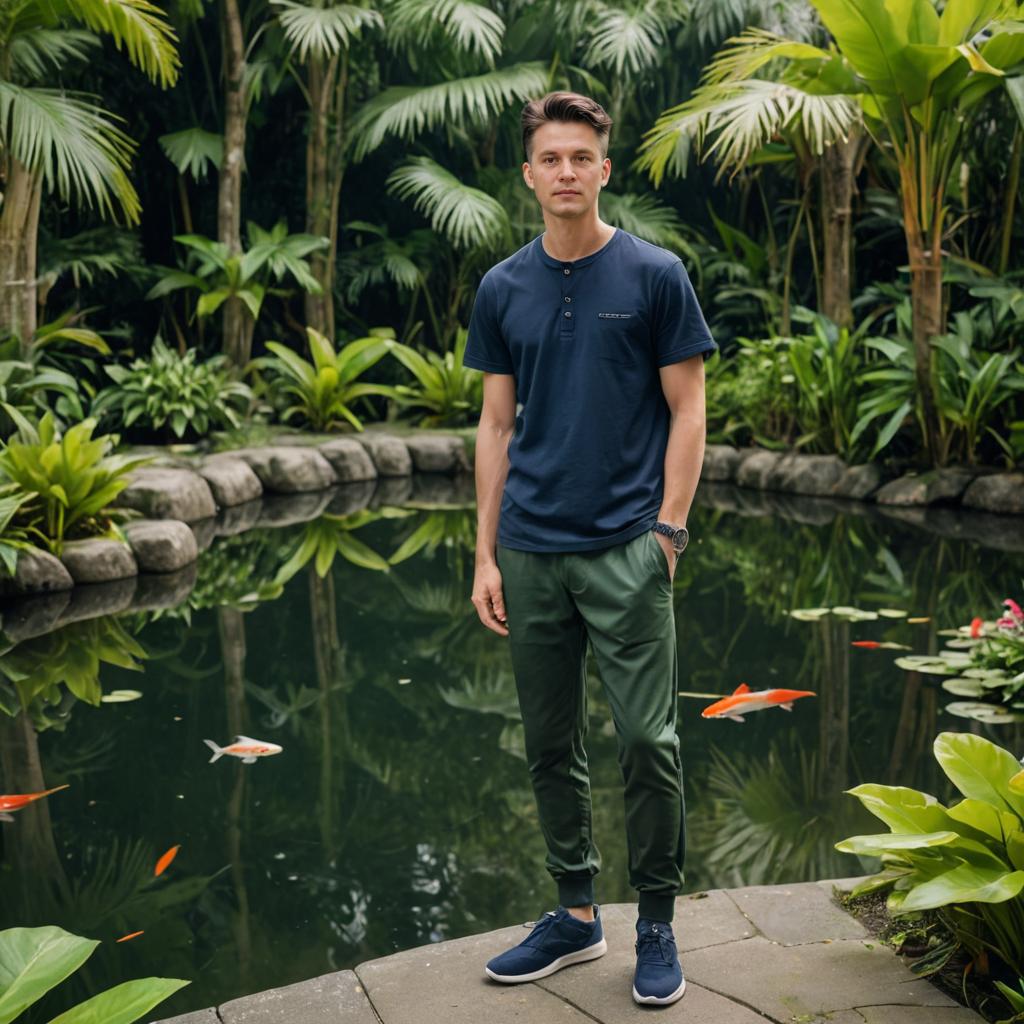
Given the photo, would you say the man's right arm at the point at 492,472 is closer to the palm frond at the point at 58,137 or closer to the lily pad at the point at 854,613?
the lily pad at the point at 854,613

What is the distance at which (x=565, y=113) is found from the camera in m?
2.15

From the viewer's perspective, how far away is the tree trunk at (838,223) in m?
9.30

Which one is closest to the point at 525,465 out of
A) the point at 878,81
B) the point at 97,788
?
the point at 97,788

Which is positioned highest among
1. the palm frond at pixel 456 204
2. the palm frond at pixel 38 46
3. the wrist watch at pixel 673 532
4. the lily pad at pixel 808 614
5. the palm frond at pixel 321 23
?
the palm frond at pixel 321 23

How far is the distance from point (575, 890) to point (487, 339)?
1.00 m

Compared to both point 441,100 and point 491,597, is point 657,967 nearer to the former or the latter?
point 491,597

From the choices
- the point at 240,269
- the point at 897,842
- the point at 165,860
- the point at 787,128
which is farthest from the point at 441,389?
the point at 897,842

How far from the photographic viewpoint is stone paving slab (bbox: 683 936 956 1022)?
210cm

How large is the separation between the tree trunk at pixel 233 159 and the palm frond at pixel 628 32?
2.92 metres

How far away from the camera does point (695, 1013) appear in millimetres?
2111

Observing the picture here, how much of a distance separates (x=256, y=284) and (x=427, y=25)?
249 cm

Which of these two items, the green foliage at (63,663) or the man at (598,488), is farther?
the green foliage at (63,663)

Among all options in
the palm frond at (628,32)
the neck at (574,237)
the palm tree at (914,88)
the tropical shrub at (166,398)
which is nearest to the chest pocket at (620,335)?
the neck at (574,237)

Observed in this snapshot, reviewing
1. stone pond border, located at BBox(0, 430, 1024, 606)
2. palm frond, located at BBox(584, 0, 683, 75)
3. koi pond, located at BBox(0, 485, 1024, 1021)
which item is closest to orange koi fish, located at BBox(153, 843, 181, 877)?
koi pond, located at BBox(0, 485, 1024, 1021)
